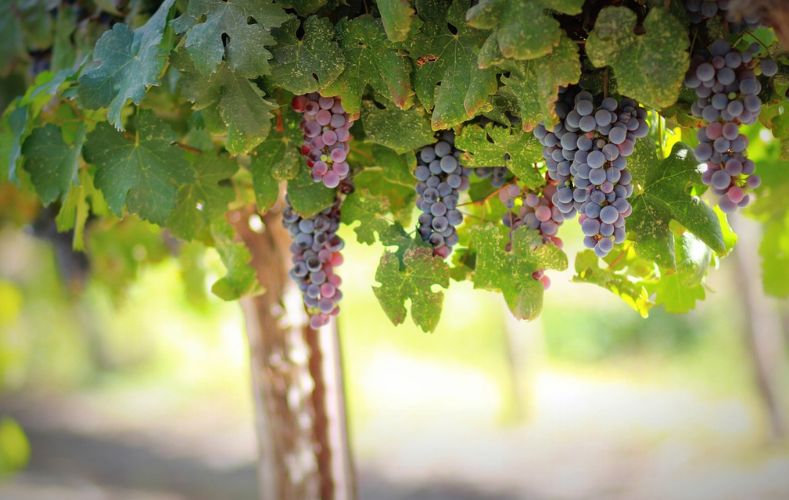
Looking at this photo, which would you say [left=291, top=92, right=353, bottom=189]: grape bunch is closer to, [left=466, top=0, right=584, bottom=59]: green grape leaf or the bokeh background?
[left=466, top=0, right=584, bottom=59]: green grape leaf

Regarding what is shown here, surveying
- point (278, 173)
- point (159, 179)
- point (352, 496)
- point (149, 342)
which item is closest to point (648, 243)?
point (278, 173)

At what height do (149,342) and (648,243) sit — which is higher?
(149,342)

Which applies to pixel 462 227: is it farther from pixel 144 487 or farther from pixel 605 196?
pixel 144 487

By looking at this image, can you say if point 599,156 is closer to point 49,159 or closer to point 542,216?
point 542,216

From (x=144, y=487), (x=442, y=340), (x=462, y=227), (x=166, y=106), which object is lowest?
(x=144, y=487)

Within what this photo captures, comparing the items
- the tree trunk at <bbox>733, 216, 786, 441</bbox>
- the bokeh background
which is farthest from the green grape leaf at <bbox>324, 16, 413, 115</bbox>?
the tree trunk at <bbox>733, 216, 786, 441</bbox>

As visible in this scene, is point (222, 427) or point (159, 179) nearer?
point (159, 179)
